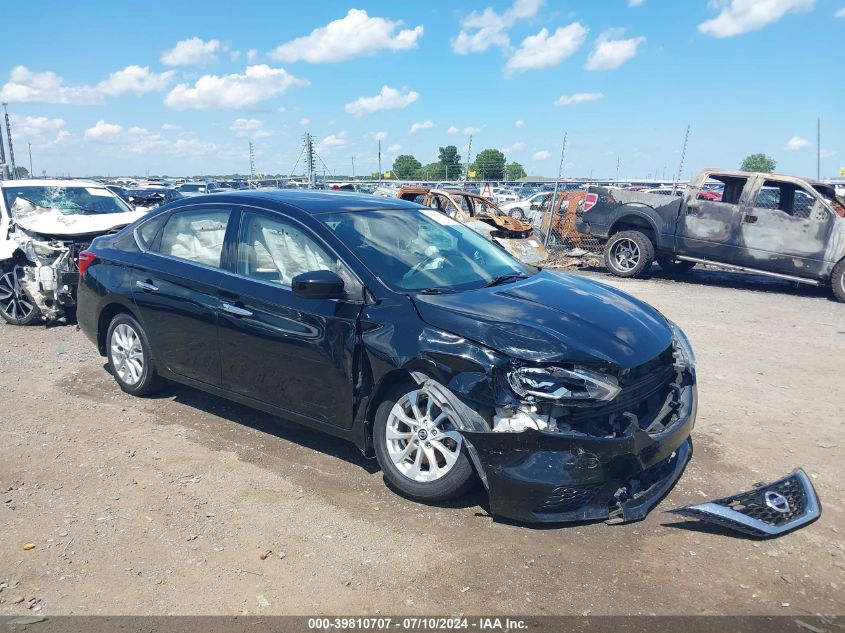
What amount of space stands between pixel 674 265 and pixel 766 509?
10545 mm

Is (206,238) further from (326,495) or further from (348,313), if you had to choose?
(326,495)

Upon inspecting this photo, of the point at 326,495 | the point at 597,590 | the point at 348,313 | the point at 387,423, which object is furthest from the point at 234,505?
the point at 597,590

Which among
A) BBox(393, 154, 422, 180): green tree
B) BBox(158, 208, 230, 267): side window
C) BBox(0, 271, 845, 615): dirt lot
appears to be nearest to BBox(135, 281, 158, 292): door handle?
BBox(158, 208, 230, 267): side window

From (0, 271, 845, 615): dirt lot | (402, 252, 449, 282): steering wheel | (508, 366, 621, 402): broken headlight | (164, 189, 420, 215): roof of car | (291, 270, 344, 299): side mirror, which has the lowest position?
(0, 271, 845, 615): dirt lot

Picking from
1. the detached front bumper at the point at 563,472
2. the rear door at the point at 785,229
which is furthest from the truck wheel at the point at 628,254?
the detached front bumper at the point at 563,472

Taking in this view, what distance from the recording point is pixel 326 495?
385 cm

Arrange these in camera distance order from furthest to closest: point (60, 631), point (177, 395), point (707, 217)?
point (707, 217) < point (177, 395) < point (60, 631)

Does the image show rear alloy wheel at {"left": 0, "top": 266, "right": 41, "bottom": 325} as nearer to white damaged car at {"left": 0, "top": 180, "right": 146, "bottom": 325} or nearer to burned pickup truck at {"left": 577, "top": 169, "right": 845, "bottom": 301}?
white damaged car at {"left": 0, "top": 180, "right": 146, "bottom": 325}

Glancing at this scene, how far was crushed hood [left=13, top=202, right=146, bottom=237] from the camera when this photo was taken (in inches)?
310

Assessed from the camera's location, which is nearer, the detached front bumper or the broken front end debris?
the detached front bumper

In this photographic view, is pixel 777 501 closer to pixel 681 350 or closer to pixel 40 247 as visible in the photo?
pixel 681 350

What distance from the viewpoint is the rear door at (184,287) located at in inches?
181

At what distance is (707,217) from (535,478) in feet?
32.2

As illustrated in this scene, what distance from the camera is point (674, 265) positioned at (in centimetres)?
1341
